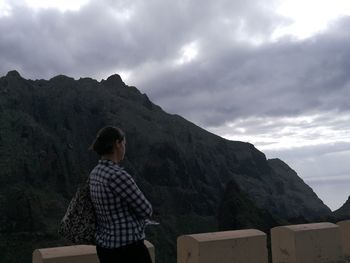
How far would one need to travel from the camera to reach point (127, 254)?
5.00 metres

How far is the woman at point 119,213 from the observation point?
4969 mm

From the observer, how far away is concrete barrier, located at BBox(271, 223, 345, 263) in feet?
35.5

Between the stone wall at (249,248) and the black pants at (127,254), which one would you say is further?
the stone wall at (249,248)

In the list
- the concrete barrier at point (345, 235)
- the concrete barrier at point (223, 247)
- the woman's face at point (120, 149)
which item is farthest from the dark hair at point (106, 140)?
the concrete barrier at point (345, 235)

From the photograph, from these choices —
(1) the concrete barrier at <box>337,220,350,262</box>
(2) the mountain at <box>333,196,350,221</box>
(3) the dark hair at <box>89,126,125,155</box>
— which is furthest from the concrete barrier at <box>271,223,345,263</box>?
(2) the mountain at <box>333,196,350,221</box>

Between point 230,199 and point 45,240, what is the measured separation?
236ft

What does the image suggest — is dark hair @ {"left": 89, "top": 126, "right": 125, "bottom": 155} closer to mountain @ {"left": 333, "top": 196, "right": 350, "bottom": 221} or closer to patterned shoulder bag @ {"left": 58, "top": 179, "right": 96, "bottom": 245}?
patterned shoulder bag @ {"left": 58, "top": 179, "right": 96, "bottom": 245}

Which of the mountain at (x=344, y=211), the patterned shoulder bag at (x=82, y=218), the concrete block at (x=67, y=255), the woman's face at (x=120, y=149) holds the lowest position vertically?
the concrete block at (x=67, y=255)

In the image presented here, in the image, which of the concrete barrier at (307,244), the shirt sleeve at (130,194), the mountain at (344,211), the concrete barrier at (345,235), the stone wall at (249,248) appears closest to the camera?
the shirt sleeve at (130,194)

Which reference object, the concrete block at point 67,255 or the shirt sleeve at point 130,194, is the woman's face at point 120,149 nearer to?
the shirt sleeve at point 130,194

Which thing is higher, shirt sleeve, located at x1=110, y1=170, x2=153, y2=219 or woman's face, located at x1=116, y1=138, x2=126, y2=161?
woman's face, located at x1=116, y1=138, x2=126, y2=161

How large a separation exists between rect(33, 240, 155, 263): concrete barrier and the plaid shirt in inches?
102

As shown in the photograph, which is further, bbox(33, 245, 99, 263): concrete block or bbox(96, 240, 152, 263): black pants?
bbox(33, 245, 99, 263): concrete block

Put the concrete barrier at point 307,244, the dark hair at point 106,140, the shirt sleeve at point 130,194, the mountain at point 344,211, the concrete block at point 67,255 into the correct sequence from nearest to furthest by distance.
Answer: the shirt sleeve at point 130,194 < the dark hair at point 106,140 < the concrete block at point 67,255 < the concrete barrier at point 307,244 < the mountain at point 344,211
